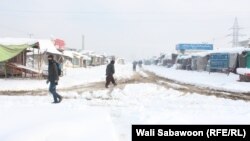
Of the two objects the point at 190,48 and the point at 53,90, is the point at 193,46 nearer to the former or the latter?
the point at 190,48

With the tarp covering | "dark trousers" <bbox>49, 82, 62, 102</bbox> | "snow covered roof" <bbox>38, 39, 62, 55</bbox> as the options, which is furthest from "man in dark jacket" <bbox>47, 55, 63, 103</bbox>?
"snow covered roof" <bbox>38, 39, 62, 55</bbox>

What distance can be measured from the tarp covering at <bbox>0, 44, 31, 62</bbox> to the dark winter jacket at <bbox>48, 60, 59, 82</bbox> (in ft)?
44.0

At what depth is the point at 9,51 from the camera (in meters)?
26.3

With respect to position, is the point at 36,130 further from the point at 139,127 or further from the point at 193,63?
the point at 193,63

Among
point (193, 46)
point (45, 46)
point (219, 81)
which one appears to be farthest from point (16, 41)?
point (193, 46)

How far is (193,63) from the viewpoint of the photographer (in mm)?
57375

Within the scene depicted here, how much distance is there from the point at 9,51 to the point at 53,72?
14.1 m

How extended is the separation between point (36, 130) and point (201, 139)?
9.22 ft

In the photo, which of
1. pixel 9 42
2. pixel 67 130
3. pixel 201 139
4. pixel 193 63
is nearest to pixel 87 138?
pixel 67 130

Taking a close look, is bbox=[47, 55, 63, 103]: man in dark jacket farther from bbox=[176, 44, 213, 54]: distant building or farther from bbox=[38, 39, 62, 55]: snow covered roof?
bbox=[176, 44, 213, 54]: distant building

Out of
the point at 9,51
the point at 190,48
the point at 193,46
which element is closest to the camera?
the point at 9,51

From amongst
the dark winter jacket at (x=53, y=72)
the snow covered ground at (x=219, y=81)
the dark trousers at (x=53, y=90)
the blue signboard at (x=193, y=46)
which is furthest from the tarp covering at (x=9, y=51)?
the blue signboard at (x=193, y=46)

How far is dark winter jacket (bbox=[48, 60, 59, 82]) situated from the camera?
1328cm

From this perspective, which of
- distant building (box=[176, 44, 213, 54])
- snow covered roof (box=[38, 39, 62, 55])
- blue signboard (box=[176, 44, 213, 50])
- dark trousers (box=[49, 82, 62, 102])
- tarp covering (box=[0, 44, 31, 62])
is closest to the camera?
dark trousers (box=[49, 82, 62, 102])
